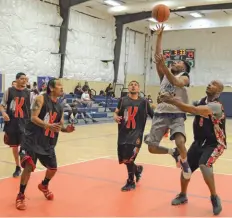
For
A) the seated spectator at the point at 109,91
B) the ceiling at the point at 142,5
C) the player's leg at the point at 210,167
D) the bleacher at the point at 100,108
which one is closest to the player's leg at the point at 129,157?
the player's leg at the point at 210,167

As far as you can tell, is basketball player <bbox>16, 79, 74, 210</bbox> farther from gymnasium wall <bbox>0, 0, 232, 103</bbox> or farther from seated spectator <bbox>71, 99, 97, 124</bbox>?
gymnasium wall <bbox>0, 0, 232, 103</bbox>

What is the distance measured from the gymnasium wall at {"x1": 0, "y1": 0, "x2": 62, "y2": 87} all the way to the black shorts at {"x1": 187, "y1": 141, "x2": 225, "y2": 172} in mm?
14288

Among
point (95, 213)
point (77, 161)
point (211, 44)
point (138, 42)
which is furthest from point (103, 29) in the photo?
point (95, 213)

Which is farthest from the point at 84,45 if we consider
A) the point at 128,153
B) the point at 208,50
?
the point at 128,153

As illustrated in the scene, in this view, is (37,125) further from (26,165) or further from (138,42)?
(138,42)

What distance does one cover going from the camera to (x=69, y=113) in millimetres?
16078

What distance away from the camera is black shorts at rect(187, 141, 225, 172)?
14.5ft

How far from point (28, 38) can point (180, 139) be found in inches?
605

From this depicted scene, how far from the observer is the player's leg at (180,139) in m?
4.63

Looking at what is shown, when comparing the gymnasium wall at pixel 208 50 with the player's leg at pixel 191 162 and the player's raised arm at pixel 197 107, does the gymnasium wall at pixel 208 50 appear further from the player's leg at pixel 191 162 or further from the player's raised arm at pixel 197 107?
the player's raised arm at pixel 197 107

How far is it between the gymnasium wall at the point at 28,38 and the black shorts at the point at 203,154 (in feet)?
46.9

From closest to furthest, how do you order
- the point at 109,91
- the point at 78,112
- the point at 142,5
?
the point at 78,112 < the point at 142,5 < the point at 109,91

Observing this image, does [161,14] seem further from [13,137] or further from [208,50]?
[208,50]

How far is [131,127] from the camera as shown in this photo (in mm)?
5707
